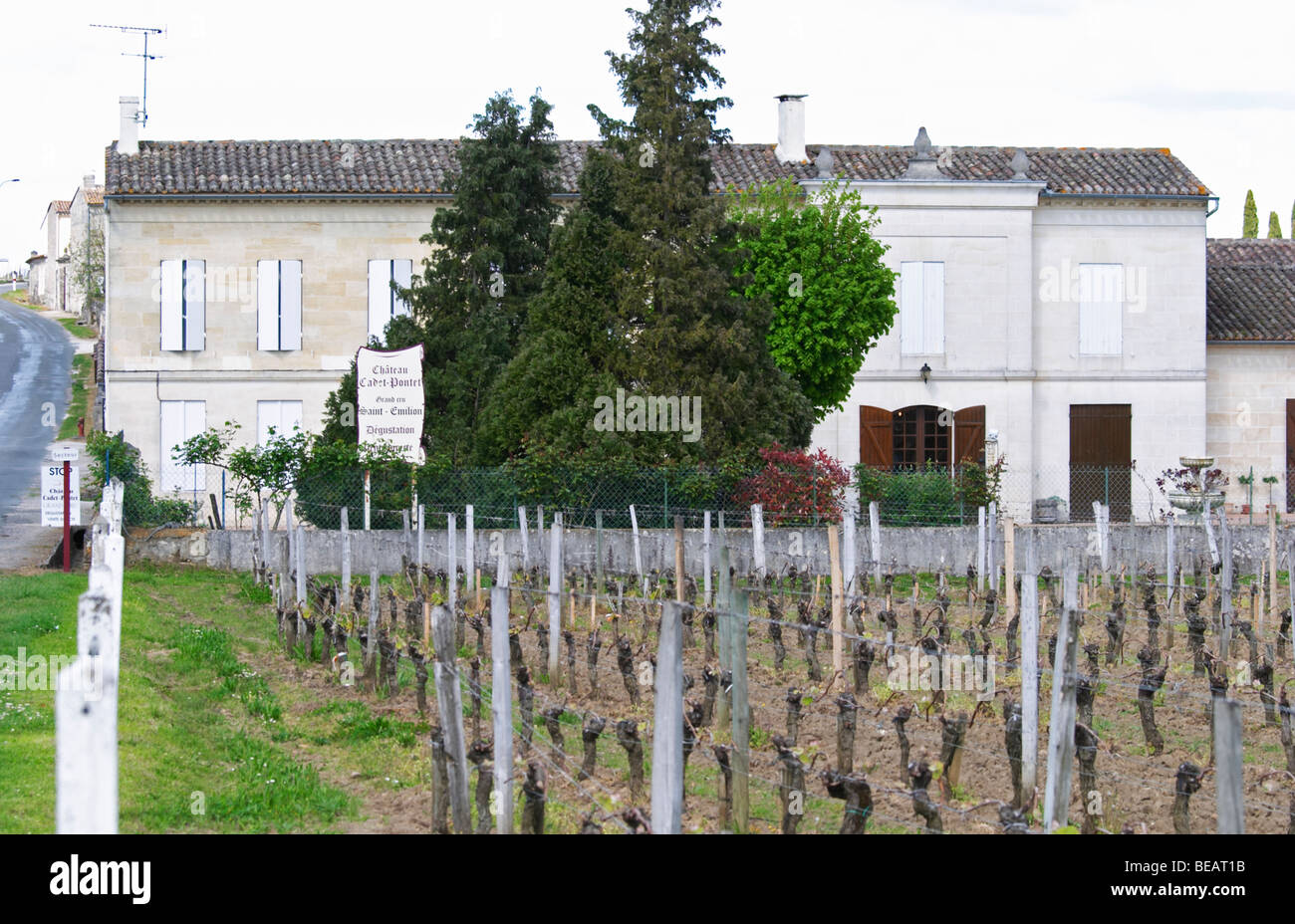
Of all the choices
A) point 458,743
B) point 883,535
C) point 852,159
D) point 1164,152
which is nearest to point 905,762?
point 458,743

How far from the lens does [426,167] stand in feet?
112

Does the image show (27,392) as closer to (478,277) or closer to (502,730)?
(478,277)

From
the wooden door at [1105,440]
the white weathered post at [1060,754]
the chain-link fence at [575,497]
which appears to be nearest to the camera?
the white weathered post at [1060,754]

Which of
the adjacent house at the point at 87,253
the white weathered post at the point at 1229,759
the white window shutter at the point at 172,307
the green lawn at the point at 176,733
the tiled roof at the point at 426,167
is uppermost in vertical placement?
the adjacent house at the point at 87,253

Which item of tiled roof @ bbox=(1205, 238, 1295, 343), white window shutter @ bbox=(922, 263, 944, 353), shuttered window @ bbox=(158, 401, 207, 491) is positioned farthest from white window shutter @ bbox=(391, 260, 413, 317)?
tiled roof @ bbox=(1205, 238, 1295, 343)

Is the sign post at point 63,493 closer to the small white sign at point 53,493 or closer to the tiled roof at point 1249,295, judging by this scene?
the small white sign at point 53,493

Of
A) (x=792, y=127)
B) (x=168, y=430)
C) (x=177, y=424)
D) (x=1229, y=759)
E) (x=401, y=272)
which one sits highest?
(x=792, y=127)

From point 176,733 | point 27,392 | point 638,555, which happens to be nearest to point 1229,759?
point 176,733

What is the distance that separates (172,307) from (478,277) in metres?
8.55

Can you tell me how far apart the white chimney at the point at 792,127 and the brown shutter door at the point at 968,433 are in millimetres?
6929

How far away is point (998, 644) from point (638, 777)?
9.00 meters

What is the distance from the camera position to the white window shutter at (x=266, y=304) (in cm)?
3312

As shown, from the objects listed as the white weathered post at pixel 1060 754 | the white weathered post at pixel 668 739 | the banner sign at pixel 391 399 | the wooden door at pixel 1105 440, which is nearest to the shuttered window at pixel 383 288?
the banner sign at pixel 391 399
